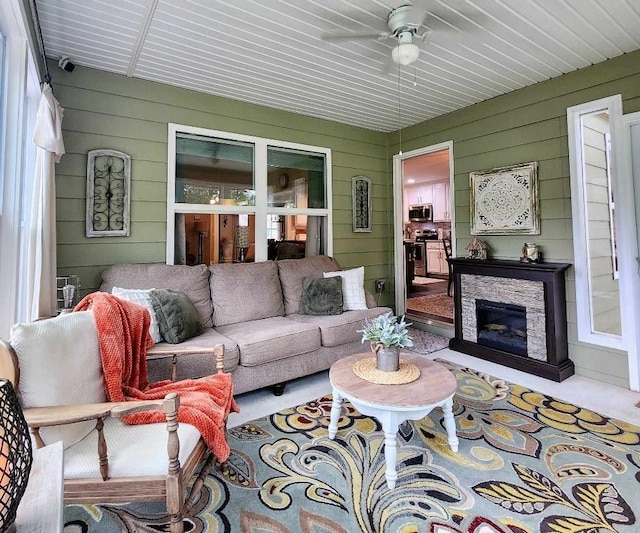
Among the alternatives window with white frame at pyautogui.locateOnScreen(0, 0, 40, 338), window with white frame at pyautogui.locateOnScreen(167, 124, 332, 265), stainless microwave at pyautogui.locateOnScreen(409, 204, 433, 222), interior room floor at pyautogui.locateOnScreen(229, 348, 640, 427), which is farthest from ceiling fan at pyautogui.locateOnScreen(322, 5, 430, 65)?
stainless microwave at pyautogui.locateOnScreen(409, 204, 433, 222)

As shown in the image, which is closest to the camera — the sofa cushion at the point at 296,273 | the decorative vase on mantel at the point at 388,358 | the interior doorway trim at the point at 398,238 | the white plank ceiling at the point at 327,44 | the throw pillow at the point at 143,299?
the decorative vase on mantel at the point at 388,358

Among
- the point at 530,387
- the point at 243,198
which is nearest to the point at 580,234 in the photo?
the point at 530,387

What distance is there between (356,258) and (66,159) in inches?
129

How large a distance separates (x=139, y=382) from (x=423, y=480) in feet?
5.28

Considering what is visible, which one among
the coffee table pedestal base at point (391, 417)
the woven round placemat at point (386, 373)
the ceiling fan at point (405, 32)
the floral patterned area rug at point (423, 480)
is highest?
the ceiling fan at point (405, 32)

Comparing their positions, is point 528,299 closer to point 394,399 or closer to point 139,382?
point 394,399

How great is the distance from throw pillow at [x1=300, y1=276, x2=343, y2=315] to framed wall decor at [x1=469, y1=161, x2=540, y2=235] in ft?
5.85

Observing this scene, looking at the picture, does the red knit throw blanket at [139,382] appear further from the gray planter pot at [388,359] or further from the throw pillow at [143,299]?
the gray planter pot at [388,359]

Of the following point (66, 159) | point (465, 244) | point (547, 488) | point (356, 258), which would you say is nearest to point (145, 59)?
point (66, 159)

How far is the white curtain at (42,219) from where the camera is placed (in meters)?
2.12

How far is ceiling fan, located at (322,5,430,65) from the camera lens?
7.48ft

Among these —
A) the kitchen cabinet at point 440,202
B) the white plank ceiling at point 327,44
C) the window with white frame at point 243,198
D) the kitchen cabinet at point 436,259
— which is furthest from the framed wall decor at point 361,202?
the kitchen cabinet at point 436,259

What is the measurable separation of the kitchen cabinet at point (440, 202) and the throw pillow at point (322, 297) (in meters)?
5.99

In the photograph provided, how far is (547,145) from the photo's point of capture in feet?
11.1
